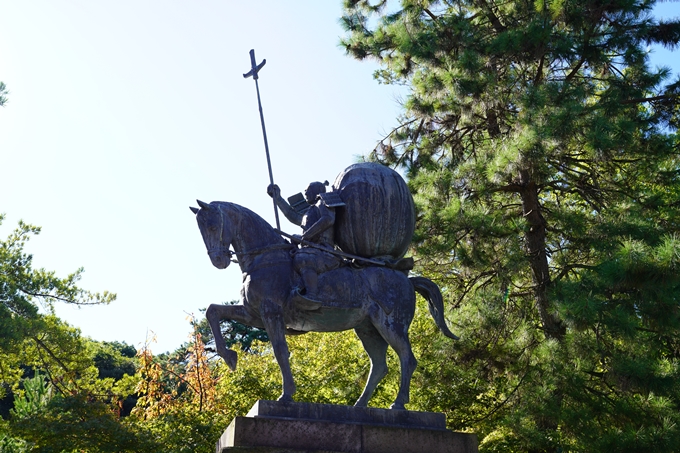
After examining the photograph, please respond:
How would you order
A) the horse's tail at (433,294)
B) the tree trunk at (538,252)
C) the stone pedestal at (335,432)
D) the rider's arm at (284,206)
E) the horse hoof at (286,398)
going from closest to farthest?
the stone pedestal at (335,432) < the horse hoof at (286,398) < the horse's tail at (433,294) < the rider's arm at (284,206) < the tree trunk at (538,252)

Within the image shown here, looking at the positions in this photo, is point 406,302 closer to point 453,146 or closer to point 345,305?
point 345,305

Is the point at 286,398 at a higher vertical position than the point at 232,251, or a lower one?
lower

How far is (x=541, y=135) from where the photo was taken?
11375mm

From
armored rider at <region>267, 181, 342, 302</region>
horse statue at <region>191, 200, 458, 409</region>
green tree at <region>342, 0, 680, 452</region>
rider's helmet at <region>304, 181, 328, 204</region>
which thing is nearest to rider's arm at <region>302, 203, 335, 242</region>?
armored rider at <region>267, 181, 342, 302</region>

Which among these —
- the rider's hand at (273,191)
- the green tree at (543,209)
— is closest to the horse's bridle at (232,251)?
the rider's hand at (273,191)

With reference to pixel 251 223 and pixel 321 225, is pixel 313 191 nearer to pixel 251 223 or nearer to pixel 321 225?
pixel 321 225

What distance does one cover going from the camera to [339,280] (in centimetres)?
695

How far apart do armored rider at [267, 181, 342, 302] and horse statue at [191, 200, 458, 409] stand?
0.08 meters

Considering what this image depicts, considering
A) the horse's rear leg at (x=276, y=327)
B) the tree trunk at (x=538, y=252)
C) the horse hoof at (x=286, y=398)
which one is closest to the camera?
the horse hoof at (x=286, y=398)

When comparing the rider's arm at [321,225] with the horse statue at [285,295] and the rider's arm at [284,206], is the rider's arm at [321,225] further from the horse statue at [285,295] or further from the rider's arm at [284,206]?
the rider's arm at [284,206]

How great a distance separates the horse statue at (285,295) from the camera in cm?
680

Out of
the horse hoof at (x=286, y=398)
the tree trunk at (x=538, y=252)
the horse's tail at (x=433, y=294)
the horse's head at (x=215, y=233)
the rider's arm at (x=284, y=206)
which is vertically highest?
the tree trunk at (x=538, y=252)

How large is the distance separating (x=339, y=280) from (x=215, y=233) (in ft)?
3.95

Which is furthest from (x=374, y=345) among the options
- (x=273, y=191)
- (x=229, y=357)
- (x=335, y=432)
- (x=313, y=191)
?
(x=273, y=191)
